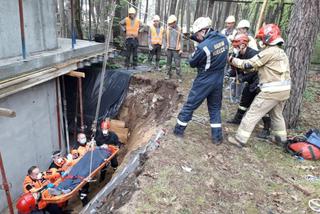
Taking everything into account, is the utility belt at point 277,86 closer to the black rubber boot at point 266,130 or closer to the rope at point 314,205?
the black rubber boot at point 266,130

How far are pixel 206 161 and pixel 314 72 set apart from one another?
7.92 meters

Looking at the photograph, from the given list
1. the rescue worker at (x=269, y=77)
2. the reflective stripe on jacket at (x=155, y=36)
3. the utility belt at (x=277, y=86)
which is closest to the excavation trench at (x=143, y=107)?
the reflective stripe on jacket at (x=155, y=36)

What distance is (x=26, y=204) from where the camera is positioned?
4895 mm

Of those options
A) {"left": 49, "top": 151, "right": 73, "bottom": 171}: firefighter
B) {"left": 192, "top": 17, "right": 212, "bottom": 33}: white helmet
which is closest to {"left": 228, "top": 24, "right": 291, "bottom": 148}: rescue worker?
{"left": 192, "top": 17, "right": 212, "bottom": 33}: white helmet

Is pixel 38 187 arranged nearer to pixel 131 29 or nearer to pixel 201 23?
pixel 201 23

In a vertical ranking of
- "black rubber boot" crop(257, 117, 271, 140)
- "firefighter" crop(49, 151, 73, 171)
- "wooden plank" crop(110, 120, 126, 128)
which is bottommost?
"firefighter" crop(49, 151, 73, 171)

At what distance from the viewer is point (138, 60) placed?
34.5 feet

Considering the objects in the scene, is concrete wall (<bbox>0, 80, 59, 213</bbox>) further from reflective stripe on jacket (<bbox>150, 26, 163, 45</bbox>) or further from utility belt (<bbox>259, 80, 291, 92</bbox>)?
utility belt (<bbox>259, 80, 291, 92</bbox>)

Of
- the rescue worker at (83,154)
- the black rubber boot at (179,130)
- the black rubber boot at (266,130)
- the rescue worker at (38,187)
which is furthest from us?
the rescue worker at (83,154)

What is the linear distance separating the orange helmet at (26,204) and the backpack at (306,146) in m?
4.59

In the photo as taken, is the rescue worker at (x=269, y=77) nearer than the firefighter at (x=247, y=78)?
A: Yes

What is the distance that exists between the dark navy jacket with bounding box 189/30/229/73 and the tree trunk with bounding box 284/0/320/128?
1659 mm

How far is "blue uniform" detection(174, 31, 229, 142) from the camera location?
4.23 m

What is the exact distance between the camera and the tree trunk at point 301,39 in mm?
4922
